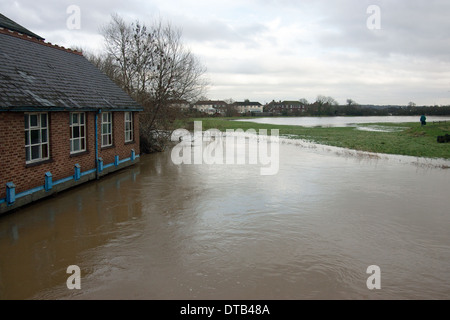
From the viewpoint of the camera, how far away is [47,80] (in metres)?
12.4

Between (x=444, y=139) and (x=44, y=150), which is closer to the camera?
(x=44, y=150)

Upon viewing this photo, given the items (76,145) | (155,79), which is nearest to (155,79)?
(155,79)

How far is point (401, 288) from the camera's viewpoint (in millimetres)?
5891

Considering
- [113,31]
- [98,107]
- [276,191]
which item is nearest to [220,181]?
[276,191]

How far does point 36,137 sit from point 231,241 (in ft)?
22.5

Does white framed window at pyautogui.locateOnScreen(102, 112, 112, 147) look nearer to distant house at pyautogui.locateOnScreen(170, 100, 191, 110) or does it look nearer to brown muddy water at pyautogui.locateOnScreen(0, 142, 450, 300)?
brown muddy water at pyautogui.locateOnScreen(0, 142, 450, 300)

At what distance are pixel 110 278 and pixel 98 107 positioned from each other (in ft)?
31.4

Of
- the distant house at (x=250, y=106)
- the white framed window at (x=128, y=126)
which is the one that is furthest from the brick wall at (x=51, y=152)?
the distant house at (x=250, y=106)

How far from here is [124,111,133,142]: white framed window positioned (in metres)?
17.9

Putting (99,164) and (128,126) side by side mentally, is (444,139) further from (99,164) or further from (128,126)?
(99,164)

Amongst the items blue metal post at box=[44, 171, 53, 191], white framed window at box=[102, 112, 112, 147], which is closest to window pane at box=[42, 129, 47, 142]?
blue metal post at box=[44, 171, 53, 191]

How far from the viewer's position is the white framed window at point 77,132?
12798 mm

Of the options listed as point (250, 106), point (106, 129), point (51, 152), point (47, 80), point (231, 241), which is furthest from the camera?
point (250, 106)
